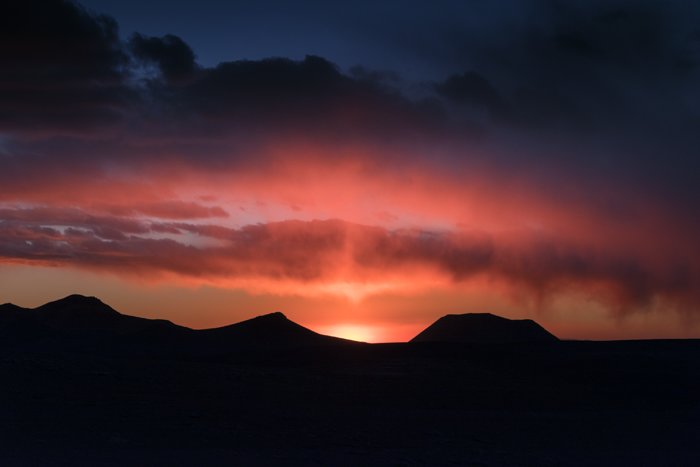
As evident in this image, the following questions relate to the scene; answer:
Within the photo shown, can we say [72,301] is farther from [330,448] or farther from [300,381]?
[330,448]

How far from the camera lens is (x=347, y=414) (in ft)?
102

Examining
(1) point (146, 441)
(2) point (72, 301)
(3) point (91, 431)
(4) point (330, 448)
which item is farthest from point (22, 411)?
(2) point (72, 301)

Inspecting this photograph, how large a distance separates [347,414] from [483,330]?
249ft

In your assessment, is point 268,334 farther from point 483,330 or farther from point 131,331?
point 483,330

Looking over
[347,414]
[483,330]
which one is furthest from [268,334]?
[347,414]

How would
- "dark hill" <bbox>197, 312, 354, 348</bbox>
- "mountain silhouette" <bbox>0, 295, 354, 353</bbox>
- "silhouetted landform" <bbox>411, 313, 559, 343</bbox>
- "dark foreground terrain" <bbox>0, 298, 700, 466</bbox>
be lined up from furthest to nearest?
"silhouetted landform" <bbox>411, 313, 559, 343</bbox> < "dark hill" <bbox>197, 312, 354, 348</bbox> < "mountain silhouette" <bbox>0, 295, 354, 353</bbox> < "dark foreground terrain" <bbox>0, 298, 700, 466</bbox>

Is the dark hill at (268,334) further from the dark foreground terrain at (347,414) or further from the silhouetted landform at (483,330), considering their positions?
the dark foreground terrain at (347,414)

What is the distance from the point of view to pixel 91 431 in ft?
87.0

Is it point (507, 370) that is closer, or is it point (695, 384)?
point (695, 384)

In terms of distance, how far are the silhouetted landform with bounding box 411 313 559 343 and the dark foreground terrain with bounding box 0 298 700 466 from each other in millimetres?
49164

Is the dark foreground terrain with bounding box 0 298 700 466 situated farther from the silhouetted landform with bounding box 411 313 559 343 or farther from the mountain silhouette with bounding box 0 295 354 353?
the silhouetted landform with bounding box 411 313 559 343

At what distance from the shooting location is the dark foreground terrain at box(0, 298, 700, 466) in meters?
23.5

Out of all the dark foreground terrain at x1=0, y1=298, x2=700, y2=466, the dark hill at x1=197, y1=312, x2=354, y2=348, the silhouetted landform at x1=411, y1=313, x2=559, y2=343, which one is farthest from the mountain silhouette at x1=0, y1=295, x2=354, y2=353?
the dark foreground terrain at x1=0, y1=298, x2=700, y2=466

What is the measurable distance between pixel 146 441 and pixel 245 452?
381 cm
